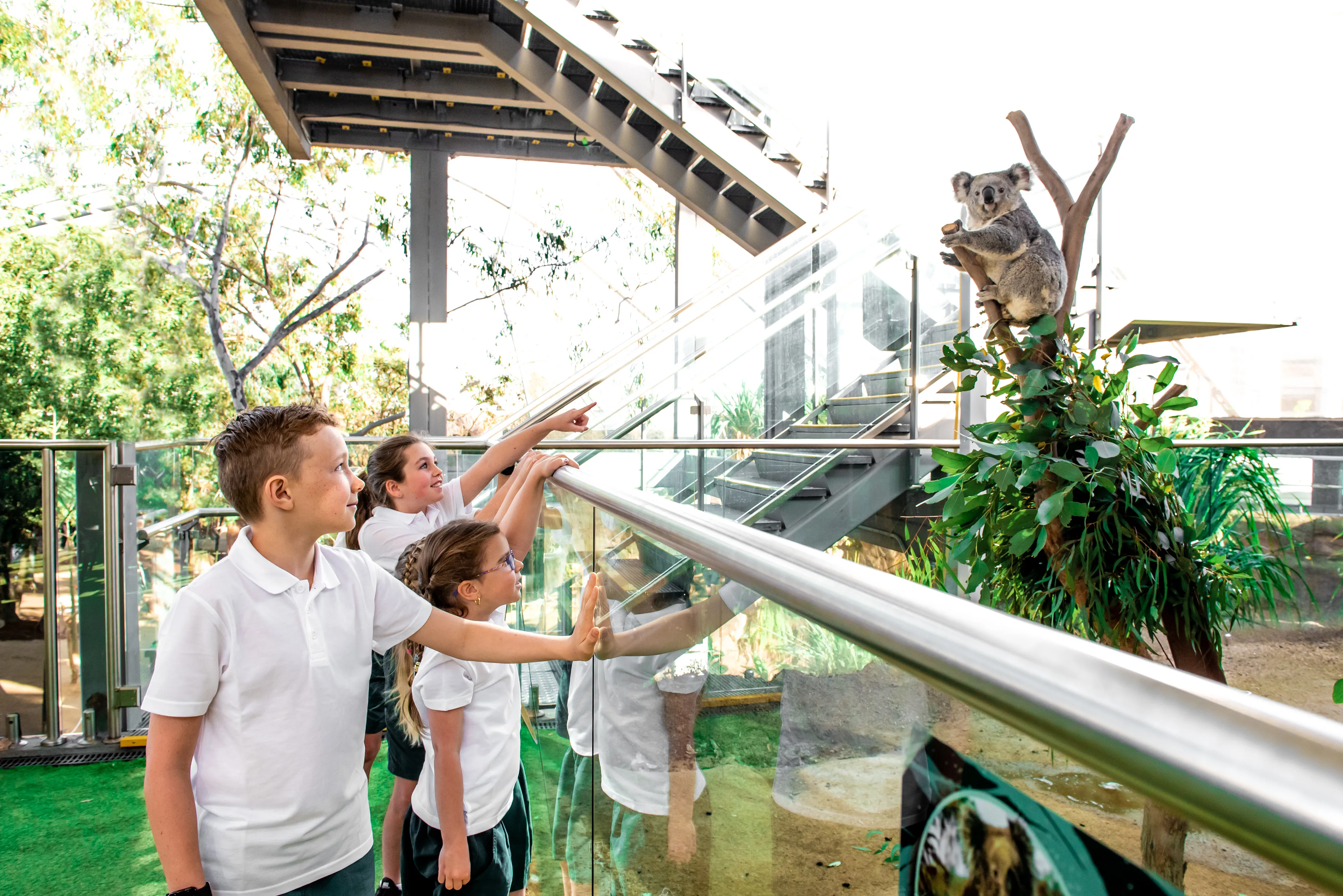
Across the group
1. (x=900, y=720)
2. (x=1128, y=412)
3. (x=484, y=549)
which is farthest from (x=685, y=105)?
(x=900, y=720)

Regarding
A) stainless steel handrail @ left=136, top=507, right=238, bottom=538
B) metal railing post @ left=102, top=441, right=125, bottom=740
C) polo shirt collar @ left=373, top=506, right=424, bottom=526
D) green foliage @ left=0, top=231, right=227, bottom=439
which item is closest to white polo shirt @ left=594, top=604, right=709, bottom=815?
polo shirt collar @ left=373, top=506, right=424, bottom=526

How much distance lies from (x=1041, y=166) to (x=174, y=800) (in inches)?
84.4

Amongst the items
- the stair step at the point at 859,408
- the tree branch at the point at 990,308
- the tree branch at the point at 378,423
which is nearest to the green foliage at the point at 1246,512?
the stair step at the point at 859,408

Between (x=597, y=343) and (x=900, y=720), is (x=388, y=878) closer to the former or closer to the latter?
(x=900, y=720)

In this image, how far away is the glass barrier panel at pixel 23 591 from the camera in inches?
138

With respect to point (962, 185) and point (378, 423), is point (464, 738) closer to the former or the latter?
point (962, 185)

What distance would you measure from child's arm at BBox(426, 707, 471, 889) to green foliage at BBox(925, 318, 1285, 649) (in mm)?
1216

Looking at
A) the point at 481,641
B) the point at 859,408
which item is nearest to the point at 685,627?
the point at 481,641

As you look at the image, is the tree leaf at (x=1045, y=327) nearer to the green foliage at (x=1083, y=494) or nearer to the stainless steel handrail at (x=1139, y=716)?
the green foliage at (x=1083, y=494)

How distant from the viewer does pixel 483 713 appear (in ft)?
5.49

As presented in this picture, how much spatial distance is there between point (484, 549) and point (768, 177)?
217 inches

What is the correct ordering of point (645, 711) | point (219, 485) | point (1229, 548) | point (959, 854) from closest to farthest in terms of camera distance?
1. point (959, 854)
2. point (645, 711)
3. point (219, 485)
4. point (1229, 548)

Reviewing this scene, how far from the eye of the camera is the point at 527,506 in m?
2.08

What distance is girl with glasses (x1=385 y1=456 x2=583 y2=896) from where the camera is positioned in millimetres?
1566
